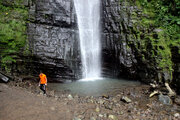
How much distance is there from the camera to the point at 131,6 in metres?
12.5

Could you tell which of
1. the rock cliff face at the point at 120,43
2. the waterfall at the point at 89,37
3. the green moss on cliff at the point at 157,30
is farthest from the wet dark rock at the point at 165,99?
the waterfall at the point at 89,37

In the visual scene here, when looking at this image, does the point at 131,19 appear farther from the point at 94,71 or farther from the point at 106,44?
the point at 94,71

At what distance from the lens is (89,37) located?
13.7 metres

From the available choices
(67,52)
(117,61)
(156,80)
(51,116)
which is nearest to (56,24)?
(67,52)

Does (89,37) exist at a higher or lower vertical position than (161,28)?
lower

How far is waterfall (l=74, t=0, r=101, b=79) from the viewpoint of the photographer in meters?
Answer: 13.1

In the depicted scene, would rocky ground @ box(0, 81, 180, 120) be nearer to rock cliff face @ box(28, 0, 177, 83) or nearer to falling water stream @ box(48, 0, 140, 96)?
rock cliff face @ box(28, 0, 177, 83)

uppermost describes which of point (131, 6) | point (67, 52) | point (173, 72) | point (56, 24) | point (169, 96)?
point (131, 6)

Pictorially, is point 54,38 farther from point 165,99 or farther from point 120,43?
point 165,99

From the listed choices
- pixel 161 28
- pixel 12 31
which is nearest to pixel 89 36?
pixel 161 28

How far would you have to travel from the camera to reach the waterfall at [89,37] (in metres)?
13.1

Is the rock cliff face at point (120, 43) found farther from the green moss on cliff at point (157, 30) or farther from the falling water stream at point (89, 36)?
the falling water stream at point (89, 36)

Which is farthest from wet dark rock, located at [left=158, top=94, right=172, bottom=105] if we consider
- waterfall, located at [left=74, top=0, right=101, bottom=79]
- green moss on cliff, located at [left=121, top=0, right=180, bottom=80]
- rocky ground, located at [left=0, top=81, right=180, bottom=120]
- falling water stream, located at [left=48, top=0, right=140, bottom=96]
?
waterfall, located at [left=74, top=0, right=101, bottom=79]

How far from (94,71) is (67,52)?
3808 millimetres
